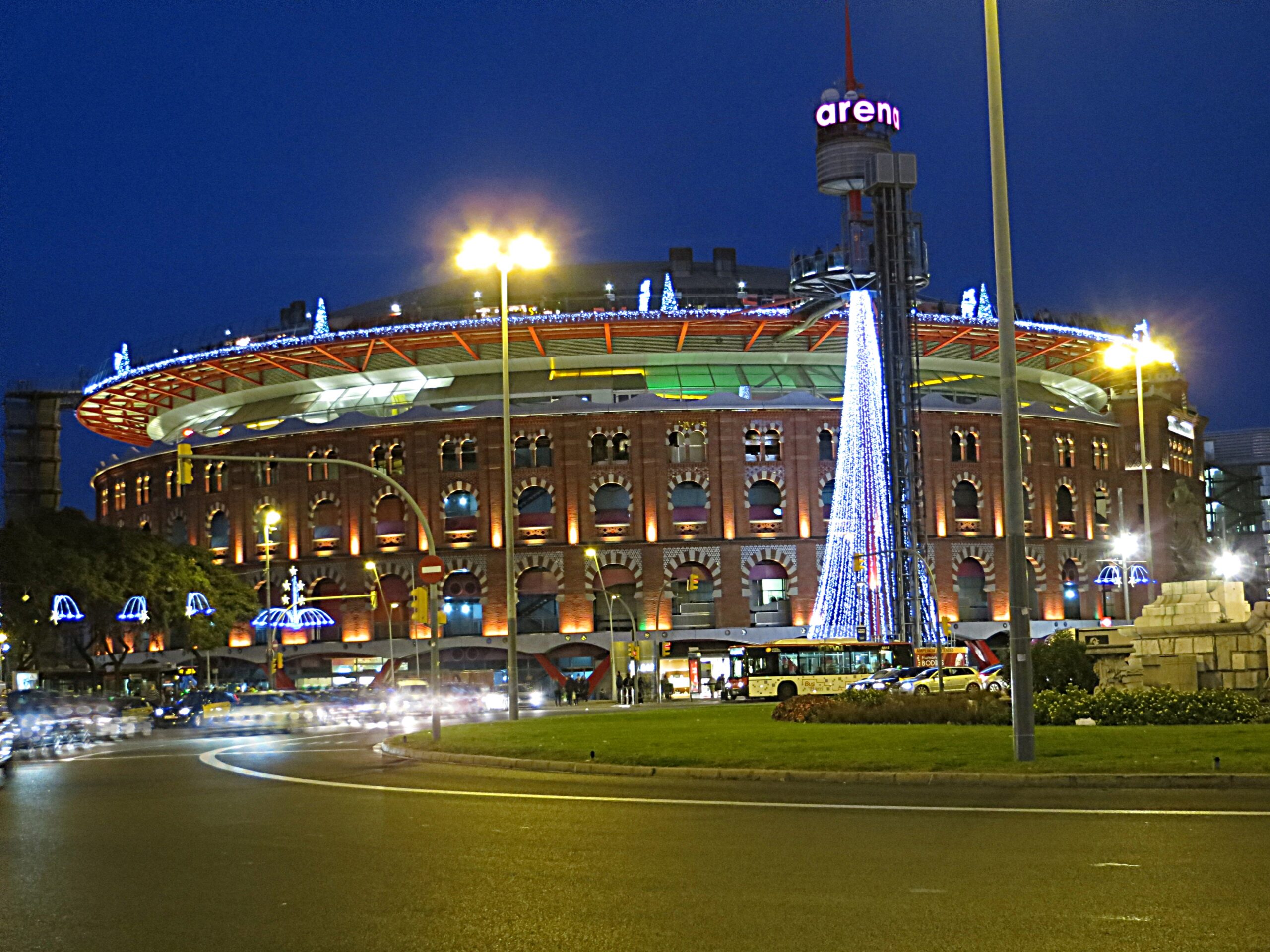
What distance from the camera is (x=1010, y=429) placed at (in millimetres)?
22250

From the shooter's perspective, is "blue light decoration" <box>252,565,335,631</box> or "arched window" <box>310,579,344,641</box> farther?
"arched window" <box>310,579,344,641</box>

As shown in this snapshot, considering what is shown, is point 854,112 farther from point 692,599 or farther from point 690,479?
point 692,599

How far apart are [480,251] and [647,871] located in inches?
999

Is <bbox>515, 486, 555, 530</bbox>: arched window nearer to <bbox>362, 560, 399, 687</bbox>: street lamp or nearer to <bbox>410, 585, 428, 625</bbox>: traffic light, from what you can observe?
<bbox>362, 560, 399, 687</bbox>: street lamp

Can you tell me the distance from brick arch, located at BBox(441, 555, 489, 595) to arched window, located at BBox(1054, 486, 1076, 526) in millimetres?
35457

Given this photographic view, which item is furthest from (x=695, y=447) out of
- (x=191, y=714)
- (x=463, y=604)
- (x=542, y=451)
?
(x=191, y=714)

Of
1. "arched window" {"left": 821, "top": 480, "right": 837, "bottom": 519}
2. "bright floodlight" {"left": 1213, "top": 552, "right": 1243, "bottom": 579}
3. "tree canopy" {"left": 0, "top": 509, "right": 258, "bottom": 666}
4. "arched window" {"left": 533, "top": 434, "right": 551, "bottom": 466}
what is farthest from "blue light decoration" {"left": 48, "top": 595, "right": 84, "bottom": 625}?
"bright floodlight" {"left": 1213, "top": 552, "right": 1243, "bottom": 579}

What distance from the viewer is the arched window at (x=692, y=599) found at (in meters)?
86.0

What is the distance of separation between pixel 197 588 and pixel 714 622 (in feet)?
92.8

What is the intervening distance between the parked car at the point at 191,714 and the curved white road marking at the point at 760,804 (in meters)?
30.1

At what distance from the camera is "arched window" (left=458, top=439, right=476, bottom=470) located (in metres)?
87.2

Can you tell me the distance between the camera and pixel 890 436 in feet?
227

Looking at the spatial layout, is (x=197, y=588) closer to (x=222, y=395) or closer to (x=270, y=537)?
(x=270, y=537)

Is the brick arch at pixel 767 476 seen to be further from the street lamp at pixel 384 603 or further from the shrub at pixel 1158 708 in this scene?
the shrub at pixel 1158 708
